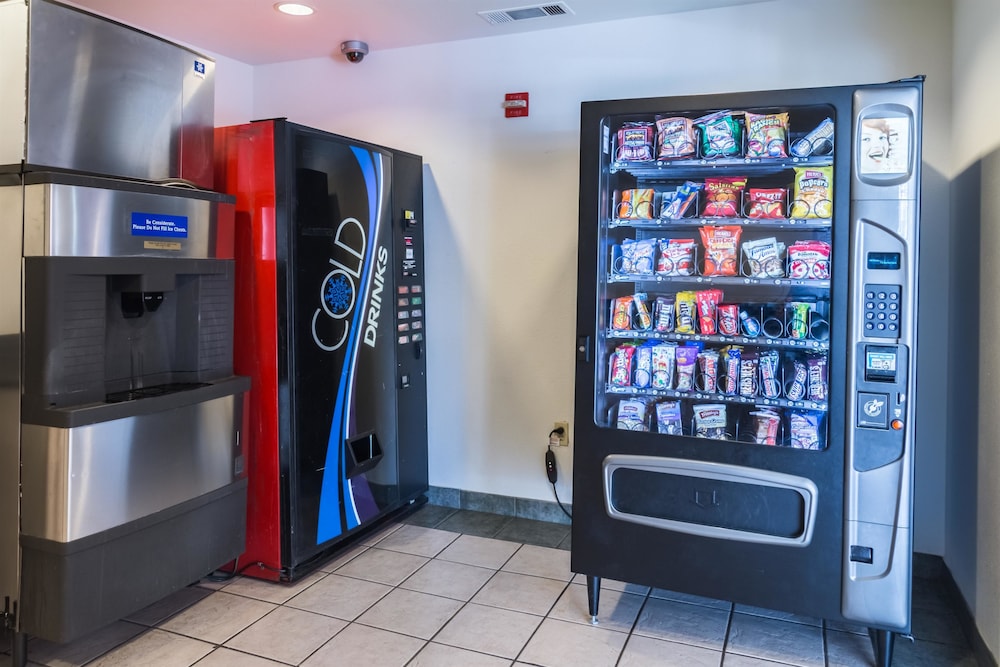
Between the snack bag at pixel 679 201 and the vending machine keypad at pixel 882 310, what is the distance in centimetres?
63

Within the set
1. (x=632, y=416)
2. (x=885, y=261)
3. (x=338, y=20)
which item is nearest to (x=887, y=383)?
(x=885, y=261)

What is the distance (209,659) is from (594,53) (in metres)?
2.86

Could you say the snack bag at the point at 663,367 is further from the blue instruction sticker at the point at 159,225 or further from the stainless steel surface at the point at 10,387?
the stainless steel surface at the point at 10,387

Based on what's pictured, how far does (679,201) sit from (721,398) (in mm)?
691

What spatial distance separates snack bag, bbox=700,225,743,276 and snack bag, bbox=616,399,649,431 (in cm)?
52

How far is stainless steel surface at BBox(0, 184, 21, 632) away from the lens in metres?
2.03

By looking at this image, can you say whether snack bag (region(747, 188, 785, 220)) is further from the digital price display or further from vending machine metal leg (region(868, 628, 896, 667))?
vending machine metal leg (region(868, 628, 896, 667))

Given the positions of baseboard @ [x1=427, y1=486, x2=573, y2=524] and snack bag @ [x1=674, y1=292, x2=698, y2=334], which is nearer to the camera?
snack bag @ [x1=674, y1=292, x2=698, y2=334]

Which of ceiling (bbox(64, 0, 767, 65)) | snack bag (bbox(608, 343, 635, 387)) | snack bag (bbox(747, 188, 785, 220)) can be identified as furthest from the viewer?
ceiling (bbox(64, 0, 767, 65))

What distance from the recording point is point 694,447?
236 cm

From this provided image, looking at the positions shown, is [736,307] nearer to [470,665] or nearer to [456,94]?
[470,665]

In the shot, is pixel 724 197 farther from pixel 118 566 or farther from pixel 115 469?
pixel 118 566

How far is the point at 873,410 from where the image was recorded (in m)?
2.15

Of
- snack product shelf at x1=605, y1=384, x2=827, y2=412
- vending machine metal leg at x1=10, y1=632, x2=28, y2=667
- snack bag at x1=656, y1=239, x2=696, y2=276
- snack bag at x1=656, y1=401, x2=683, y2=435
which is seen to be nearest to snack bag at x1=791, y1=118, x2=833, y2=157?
snack bag at x1=656, y1=239, x2=696, y2=276
